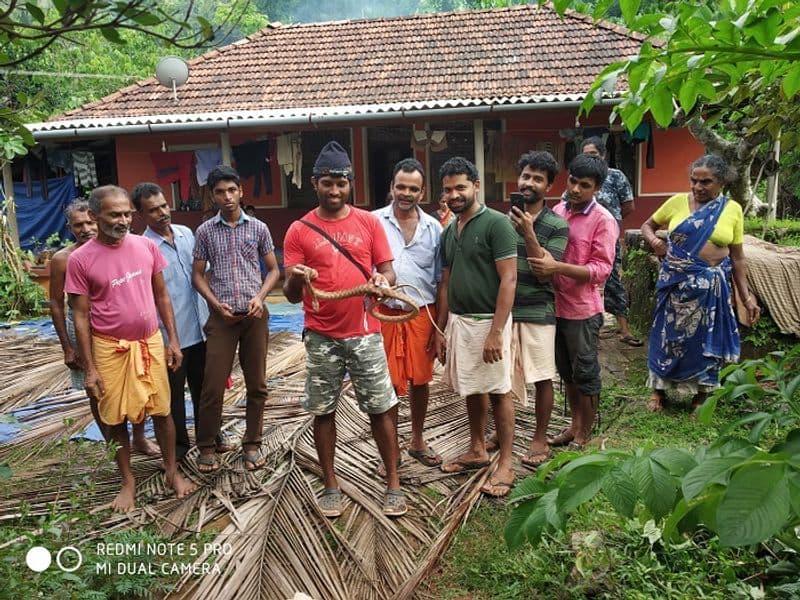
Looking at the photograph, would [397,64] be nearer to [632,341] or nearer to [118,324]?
[632,341]

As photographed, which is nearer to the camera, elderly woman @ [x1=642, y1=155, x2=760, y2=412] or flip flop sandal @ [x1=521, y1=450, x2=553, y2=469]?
Result: flip flop sandal @ [x1=521, y1=450, x2=553, y2=469]

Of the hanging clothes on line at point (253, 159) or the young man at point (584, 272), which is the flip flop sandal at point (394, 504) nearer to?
the young man at point (584, 272)

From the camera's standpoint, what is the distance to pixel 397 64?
1106cm

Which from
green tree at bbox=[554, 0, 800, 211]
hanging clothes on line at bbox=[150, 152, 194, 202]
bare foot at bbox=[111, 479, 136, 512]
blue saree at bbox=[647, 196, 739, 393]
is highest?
green tree at bbox=[554, 0, 800, 211]

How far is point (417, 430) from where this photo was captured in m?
3.67

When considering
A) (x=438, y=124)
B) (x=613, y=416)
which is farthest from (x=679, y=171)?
(x=613, y=416)

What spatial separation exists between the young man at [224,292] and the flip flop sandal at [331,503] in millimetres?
585

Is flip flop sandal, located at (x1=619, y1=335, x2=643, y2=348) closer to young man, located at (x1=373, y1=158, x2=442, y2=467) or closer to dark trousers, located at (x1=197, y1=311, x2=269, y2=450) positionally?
young man, located at (x1=373, y1=158, x2=442, y2=467)

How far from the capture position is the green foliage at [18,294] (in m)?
8.11

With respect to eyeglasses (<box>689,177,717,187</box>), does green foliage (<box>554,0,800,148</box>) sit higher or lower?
higher

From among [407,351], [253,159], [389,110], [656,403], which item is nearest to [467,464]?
[407,351]

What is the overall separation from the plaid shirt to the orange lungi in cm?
83

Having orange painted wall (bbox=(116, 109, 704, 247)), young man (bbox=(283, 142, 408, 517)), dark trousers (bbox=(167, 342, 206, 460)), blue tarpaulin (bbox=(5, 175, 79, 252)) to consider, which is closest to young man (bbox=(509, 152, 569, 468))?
young man (bbox=(283, 142, 408, 517))

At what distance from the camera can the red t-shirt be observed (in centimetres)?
302
